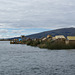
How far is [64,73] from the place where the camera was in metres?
24.4

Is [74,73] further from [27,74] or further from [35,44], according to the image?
[35,44]

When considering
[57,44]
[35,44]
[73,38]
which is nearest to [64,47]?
[57,44]

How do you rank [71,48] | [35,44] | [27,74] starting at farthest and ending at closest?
[35,44]
[71,48]
[27,74]

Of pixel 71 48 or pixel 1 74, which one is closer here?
pixel 1 74

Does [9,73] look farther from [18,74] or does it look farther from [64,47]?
[64,47]

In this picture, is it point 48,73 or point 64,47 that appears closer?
point 48,73

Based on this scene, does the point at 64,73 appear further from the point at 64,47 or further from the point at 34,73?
the point at 64,47

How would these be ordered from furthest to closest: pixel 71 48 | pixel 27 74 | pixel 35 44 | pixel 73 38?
1. pixel 35 44
2. pixel 73 38
3. pixel 71 48
4. pixel 27 74

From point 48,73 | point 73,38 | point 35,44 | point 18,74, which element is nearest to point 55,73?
point 48,73

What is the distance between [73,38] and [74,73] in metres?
62.8

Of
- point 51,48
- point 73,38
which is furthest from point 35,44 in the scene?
point 51,48

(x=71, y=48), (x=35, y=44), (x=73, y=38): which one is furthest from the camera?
(x=35, y=44)

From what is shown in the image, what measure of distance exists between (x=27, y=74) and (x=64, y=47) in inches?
1937

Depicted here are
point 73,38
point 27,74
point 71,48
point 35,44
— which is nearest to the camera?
point 27,74
